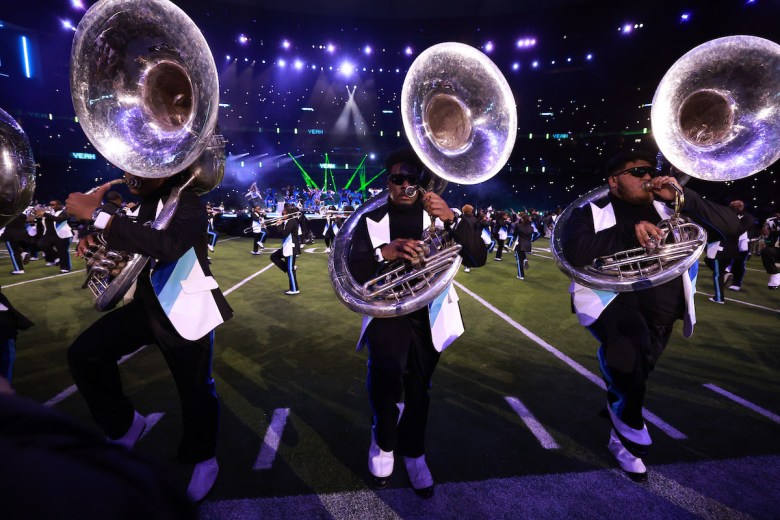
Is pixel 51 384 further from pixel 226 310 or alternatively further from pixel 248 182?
pixel 248 182

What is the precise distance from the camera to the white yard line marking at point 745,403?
11.3 ft

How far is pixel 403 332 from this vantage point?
8.65 ft

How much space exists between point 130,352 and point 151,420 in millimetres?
1161

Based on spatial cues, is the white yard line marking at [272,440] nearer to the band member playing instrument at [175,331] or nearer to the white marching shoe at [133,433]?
the band member playing instrument at [175,331]

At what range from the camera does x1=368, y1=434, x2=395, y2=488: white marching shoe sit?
259 centimetres

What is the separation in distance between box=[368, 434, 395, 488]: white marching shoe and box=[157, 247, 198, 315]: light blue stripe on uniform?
1.73 meters

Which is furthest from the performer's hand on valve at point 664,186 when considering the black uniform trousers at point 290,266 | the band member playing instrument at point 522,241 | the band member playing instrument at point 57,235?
the band member playing instrument at point 57,235

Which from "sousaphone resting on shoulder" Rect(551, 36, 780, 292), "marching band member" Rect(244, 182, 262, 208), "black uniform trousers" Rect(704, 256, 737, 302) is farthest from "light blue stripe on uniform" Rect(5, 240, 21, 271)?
"marching band member" Rect(244, 182, 262, 208)

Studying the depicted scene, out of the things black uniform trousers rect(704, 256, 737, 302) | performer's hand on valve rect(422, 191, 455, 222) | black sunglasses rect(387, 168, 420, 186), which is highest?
black sunglasses rect(387, 168, 420, 186)

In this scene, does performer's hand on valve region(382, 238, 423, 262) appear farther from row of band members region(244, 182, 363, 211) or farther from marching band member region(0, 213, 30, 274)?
row of band members region(244, 182, 363, 211)

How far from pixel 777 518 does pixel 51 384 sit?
6272 mm

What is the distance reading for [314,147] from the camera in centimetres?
3997

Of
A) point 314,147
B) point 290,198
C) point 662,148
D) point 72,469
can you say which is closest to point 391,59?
point 314,147

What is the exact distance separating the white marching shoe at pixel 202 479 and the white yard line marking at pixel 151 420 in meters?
0.88
